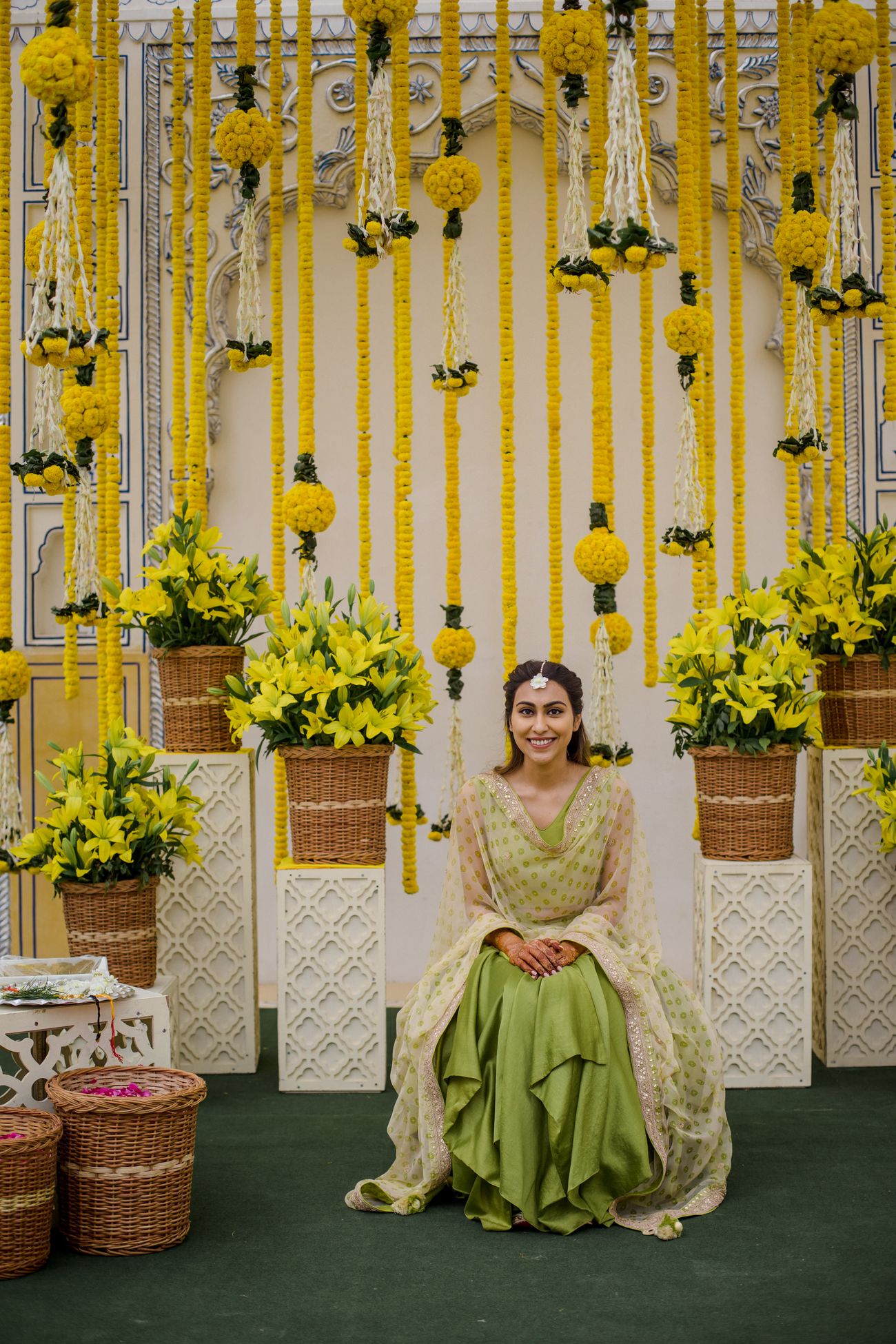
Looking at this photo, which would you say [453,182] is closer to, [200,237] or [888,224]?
[200,237]

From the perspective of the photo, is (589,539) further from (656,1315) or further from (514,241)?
(656,1315)

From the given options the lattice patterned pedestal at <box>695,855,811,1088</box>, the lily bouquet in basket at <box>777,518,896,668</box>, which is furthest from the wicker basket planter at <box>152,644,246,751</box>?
the lily bouquet in basket at <box>777,518,896,668</box>

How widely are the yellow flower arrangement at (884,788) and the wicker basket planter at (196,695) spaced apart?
170 cm

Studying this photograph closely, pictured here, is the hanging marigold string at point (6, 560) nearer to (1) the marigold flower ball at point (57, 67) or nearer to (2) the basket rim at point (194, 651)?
(2) the basket rim at point (194, 651)

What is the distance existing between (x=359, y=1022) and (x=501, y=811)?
0.90m

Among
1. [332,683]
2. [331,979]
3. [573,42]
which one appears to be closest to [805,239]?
[573,42]

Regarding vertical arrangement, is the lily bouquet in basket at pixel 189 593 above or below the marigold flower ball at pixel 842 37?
below

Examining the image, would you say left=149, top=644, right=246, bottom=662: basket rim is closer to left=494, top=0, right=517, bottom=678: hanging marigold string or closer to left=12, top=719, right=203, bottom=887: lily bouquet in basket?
left=12, top=719, right=203, bottom=887: lily bouquet in basket

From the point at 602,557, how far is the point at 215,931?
145 centimetres

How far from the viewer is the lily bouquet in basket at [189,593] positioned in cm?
387

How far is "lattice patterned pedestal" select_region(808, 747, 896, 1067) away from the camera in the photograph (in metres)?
3.96

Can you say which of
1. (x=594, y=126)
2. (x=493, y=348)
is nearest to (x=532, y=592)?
(x=493, y=348)

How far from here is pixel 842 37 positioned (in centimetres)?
336

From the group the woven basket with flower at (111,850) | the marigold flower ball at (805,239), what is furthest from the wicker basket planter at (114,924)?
the marigold flower ball at (805,239)
